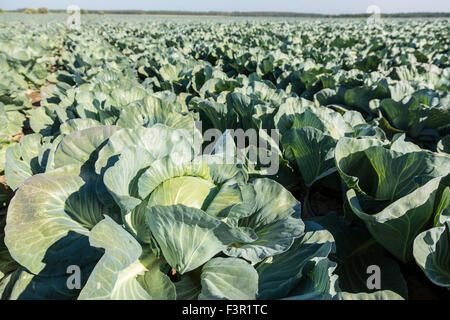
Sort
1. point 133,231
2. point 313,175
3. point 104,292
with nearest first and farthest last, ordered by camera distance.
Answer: point 104,292
point 133,231
point 313,175

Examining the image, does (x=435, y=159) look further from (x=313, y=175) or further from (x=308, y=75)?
(x=308, y=75)

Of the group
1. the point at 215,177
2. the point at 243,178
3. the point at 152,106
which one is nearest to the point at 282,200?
the point at 243,178

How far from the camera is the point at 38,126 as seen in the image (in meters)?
3.20

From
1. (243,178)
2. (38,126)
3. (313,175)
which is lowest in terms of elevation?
(38,126)

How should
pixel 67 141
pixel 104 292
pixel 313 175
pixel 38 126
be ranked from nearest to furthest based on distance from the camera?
pixel 104 292, pixel 67 141, pixel 313 175, pixel 38 126

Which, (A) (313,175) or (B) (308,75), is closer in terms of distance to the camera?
(A) (313,175)

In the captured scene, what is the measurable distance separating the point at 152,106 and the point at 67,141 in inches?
29.6

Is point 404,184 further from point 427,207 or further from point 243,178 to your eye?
point 243,178

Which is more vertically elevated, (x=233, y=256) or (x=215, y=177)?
(x=215, y=177)

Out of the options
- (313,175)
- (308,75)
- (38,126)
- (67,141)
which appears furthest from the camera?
(308,75)

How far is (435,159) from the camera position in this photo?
1321 mm

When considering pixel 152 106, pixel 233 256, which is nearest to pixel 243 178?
pixel 233 256

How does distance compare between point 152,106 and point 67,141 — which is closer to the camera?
point 67,141

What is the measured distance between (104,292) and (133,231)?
0.92 ft
